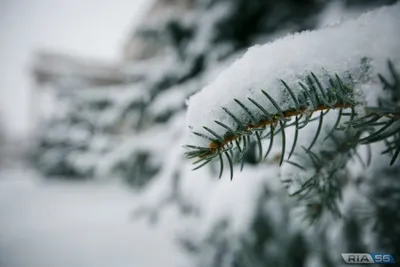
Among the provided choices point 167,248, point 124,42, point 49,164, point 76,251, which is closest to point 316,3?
point 167,248

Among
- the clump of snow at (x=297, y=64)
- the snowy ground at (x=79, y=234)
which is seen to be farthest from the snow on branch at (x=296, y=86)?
the snowy ground at (x=79, y=234)

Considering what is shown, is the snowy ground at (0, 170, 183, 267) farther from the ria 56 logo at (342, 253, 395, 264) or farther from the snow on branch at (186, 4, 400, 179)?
the snow on branch at (186, 4, 400, 179)

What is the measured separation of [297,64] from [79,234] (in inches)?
105

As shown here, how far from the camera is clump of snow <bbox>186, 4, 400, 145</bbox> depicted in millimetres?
304

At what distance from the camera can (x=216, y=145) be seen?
0.31m

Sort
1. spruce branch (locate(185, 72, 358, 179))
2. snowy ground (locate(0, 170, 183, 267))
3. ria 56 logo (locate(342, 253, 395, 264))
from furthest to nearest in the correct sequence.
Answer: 1. snowy ground (locate(0, 170, 183, 267))
2. ria 56 logo (locate(342, 253, 395, 264))
3. spruce branch (locate(185, 72, 358, 179))

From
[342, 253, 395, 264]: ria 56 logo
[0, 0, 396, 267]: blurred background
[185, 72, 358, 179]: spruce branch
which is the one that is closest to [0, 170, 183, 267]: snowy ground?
[0, 0, 396, 267]: blurred background

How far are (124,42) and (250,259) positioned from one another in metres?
10.4

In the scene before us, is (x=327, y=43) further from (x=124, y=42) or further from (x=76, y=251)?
(x=124, y=42)

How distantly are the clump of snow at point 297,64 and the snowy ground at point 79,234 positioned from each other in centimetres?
174

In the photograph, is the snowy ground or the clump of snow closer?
the clump of snow

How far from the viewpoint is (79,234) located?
93.9 inches

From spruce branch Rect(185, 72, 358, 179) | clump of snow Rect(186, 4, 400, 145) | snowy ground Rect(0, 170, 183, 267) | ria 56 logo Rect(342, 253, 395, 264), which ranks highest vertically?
clump of snow Rect(186, 4, 400, 145)

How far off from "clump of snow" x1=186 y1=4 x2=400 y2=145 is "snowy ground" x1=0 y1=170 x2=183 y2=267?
174cm
